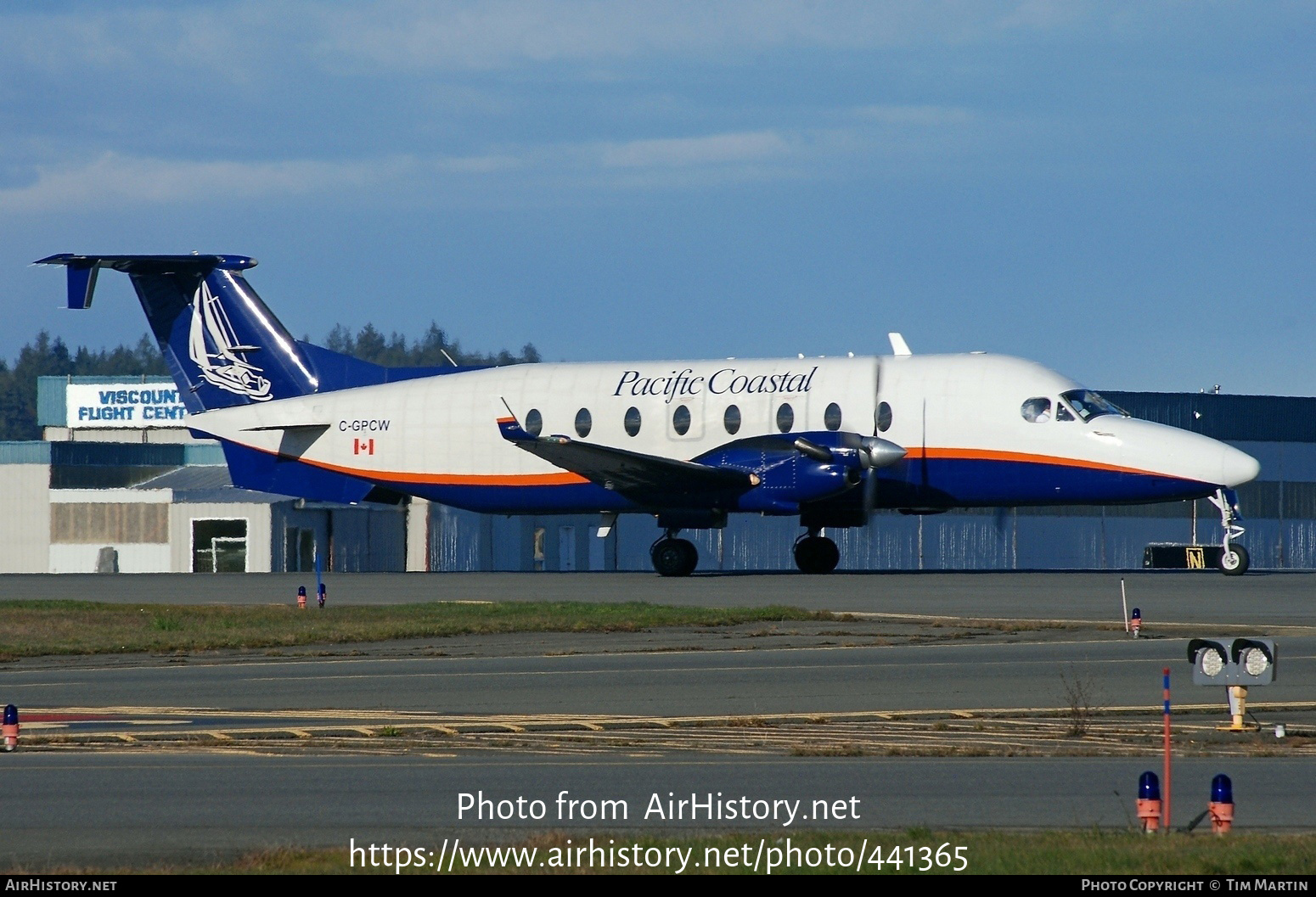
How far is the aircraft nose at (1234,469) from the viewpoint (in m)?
32.8

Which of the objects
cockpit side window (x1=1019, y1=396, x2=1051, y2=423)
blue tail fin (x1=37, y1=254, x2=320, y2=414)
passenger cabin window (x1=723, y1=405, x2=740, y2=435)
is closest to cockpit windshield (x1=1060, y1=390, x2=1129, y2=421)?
cockpit side window (x1=1019, y1=396, x2=1051, y2=423)

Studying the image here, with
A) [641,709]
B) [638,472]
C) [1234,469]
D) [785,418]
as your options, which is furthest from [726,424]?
[641,709]

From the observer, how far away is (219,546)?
2200 inches

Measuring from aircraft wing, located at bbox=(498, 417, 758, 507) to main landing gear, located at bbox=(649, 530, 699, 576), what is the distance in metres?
0.94

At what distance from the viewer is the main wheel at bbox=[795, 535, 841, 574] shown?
3744cm

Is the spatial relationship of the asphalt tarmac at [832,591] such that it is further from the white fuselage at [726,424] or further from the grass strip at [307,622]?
the white fuselage at [726,424]

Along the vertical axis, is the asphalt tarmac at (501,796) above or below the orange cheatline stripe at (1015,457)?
below

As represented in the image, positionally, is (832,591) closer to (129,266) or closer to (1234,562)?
(1234,562)

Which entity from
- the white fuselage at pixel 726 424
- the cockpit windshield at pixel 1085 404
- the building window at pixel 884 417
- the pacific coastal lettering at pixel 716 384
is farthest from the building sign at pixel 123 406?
the cockpit windshield at pixel 1085 404

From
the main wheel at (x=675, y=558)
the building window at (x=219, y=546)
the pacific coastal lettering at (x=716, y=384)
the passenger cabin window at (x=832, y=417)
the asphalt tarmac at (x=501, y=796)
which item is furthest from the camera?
the building window at (x=219, y=546)

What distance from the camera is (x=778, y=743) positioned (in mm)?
14102

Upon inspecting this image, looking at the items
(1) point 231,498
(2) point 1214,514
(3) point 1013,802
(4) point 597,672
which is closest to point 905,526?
(2) point 1214,514

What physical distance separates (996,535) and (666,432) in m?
25.8

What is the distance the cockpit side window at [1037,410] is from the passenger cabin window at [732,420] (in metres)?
6.16
